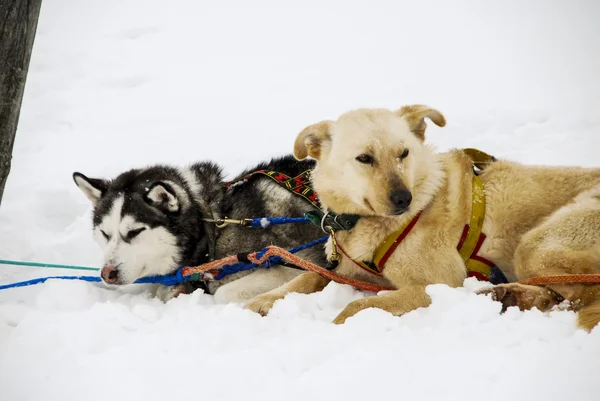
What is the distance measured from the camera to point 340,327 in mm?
2557

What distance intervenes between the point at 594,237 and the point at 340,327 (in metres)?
1.53

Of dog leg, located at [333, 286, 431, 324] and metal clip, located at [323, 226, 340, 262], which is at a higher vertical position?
metal clip, located at [323, 226, 340, 262]

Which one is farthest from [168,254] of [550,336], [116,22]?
[116,22]

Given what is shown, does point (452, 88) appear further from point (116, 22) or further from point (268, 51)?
point (116, 22)

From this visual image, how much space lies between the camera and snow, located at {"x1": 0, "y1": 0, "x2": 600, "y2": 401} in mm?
2146

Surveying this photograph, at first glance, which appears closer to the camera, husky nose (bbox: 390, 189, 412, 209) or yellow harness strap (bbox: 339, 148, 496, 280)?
husky nose (bbox: 390, 189, 412, 209)

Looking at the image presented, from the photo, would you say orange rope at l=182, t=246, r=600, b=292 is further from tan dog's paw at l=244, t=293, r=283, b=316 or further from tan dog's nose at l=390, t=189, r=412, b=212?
tan dog's nose at l=390, t=189, r=412, b=212

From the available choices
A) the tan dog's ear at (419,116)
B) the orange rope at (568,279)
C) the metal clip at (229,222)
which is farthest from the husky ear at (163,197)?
the orange rope at (568,279)

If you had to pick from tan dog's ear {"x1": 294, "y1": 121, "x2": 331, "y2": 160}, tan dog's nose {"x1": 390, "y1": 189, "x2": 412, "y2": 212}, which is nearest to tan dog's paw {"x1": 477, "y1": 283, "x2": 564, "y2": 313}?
tan dog's nose {"x1": 390, "y1": 189, "x2": 412, "y2": 212}

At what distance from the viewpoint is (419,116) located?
11.9 ft

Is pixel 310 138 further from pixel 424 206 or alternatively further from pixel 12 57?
pixel 12 57

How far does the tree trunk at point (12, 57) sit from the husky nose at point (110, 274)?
98 centimetres

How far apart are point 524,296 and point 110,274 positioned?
2829 millimetres

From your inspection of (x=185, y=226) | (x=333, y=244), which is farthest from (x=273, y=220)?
(x=333, y=244)
